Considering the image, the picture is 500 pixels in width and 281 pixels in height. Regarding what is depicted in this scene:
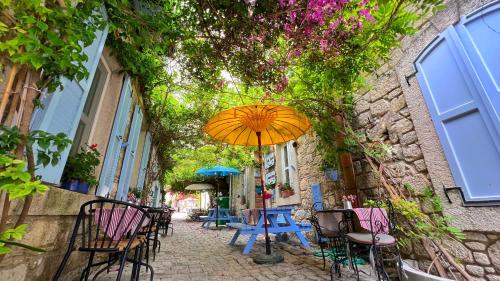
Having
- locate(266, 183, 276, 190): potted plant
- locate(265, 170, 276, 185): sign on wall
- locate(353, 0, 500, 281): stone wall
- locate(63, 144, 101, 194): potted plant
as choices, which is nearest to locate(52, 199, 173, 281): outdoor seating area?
locate(63, 144, 101, 194): potted plant

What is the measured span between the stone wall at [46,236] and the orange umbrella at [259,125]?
2037 mm

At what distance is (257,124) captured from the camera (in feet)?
12.0

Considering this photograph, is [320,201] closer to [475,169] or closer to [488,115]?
[475,169]

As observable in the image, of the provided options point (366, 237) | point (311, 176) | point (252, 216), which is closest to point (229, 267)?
point (252, 216)

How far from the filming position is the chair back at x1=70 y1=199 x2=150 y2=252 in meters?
1.65

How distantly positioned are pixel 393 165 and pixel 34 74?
3.91 m

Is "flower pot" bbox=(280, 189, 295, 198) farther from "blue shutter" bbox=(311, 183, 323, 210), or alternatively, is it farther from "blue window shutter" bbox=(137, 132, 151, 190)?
"blue window shutter" bbox=(137, 132, 151, 190)

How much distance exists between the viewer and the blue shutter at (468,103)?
7.36ft

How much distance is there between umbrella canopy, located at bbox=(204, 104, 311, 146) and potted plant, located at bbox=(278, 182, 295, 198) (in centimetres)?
232

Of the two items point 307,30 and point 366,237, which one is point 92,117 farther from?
point 366,237

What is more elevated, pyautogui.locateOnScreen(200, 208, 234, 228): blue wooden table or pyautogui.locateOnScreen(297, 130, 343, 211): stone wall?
pyautogui.locateOnScreen(297, 130, 343, 211): stone wall

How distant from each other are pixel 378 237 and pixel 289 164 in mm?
4115

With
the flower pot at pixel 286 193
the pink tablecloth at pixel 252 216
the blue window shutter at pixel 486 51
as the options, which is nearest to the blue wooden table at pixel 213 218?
the flower pot at pixel 286 193

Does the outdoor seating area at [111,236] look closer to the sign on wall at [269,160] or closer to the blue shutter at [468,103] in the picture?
the blue shutter at [468,103]
